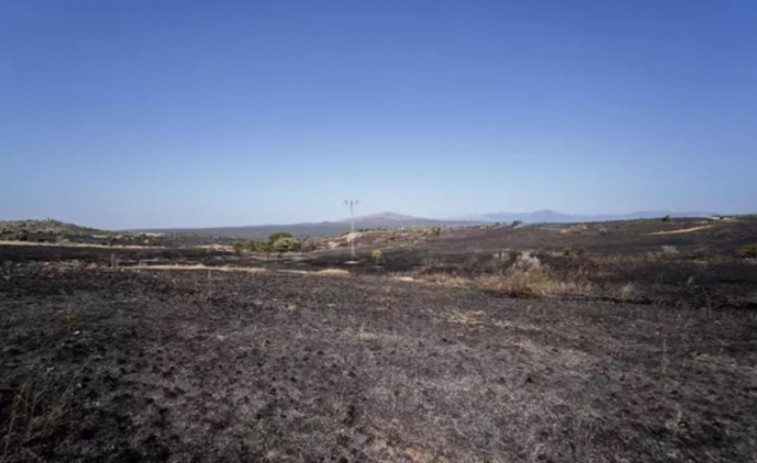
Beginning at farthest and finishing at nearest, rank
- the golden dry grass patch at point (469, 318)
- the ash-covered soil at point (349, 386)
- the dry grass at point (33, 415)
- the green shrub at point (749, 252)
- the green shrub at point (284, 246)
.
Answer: the green shrub at point (284, 246)
the green shrub at point (749, 252)
the golden dry grass patch at point (469, 318)
the ash-covered soil at point (349, 386)
the dry grass at point (33, 415)

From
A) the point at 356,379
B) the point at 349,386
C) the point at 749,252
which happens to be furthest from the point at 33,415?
the point at 749,252

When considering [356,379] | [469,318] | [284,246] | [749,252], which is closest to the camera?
[356,379]

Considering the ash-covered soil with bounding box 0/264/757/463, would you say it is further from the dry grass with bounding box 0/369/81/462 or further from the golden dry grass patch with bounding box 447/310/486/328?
the golden dry grass patch with bounding box 447/310/486/328

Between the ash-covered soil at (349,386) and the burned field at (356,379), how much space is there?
0.09 ft

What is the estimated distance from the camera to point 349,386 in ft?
20.0

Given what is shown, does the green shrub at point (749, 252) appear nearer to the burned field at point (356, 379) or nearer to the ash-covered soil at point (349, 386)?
the burned field at point (356, 379)

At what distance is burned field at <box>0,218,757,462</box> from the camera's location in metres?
4.39

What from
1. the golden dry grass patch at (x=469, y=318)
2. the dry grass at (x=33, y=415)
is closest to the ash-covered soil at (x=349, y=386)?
the dry grass at (x=33, y=415)

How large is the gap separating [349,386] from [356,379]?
303 mm

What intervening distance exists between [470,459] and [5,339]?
6.15m

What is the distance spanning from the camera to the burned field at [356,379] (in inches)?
173

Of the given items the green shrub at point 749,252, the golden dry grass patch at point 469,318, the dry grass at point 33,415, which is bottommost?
the golden dry grass patch at point 469,318

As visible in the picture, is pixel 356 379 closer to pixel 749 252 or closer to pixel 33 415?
pixel 33 415

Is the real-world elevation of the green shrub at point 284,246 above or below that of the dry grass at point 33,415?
below
